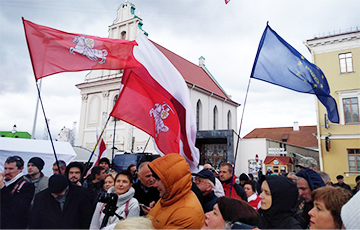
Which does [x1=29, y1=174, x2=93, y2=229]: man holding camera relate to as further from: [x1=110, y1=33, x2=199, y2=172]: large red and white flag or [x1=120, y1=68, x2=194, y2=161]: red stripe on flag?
[x1=120, y1=68, x2=194, y2=161]: red stripe on flag

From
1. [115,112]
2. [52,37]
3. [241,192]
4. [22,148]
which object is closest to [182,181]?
[241,192]

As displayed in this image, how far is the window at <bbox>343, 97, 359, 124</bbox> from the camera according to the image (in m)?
18.5

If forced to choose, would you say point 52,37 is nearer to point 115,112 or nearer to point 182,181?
point 115,112

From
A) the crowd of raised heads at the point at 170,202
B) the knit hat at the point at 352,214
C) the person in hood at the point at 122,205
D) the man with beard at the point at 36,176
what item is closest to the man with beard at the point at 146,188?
the crowd of raised heads at the point at 170,202

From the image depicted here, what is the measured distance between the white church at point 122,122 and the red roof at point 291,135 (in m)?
16.9

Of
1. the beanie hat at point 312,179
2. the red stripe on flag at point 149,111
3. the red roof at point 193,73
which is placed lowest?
the beanie hat at point 312,179

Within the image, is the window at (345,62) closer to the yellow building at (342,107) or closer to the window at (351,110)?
the yellow building at (342,107)

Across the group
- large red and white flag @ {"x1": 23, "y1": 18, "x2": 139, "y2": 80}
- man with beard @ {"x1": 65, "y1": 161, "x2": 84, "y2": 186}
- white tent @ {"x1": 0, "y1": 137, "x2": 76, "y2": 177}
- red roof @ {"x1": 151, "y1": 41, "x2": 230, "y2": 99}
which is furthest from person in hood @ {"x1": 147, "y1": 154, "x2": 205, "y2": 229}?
red roof @ {"x1": 151, "y1": 41, "x2": 230, "y2": 99}

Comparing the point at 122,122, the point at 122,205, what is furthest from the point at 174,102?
the point at 122,122

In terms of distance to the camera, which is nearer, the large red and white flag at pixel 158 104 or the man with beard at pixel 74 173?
the man with beard at pixel 74 173

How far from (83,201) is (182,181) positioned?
5.36 feet

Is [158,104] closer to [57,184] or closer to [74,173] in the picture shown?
[74,173]

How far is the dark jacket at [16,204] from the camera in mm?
3586

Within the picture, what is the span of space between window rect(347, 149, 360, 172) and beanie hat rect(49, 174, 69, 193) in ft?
65.3
